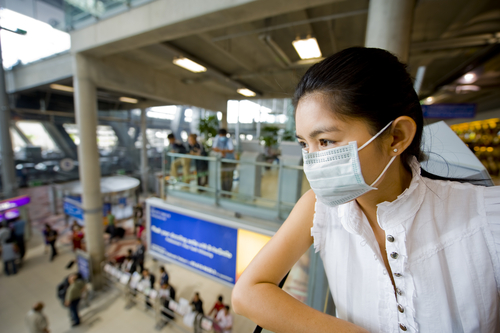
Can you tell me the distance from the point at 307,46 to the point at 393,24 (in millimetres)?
1893

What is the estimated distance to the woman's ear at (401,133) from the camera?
0.69m

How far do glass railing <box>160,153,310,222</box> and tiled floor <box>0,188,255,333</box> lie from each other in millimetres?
2658

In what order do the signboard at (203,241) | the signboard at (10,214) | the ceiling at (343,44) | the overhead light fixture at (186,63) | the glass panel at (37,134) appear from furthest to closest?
the glass panel at (37,134)
the signboard at (10,214)
the overhead light fixture at (186,63)
the ceiling at (343,44)
the signboard at (203,241)

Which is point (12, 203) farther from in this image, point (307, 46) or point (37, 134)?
point (307, 46)

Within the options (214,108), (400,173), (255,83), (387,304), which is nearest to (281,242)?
(387,304)

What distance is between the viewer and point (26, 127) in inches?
560

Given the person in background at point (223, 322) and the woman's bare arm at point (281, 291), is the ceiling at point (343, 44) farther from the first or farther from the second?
the person in background at point (223, 322)

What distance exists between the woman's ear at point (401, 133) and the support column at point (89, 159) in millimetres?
Answer: 7773

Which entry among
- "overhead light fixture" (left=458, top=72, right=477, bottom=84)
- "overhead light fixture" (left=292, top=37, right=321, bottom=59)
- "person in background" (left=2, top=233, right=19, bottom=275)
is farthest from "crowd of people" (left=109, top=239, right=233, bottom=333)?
"overhead light fixture" (left=458, top=72, right=477, bottom=84)

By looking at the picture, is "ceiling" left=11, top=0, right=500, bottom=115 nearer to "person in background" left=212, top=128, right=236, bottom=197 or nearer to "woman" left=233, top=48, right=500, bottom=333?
"person in background" left=212, top=128, right=236, bottom=197

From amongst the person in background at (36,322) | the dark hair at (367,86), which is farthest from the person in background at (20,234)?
the dark hair at (367,86)

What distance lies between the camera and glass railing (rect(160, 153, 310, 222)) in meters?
3.92

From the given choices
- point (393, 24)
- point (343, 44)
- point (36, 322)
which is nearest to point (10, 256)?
point (36, 322)

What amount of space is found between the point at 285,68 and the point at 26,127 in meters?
17.4
